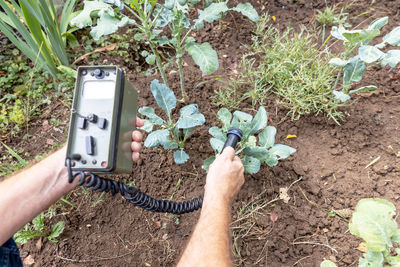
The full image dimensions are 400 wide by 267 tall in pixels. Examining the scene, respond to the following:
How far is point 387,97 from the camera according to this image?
2.18 m

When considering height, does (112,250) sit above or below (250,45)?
below

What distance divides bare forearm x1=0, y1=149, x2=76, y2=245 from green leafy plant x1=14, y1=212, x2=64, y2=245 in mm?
371

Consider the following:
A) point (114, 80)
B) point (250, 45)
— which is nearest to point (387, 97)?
point (250, 45)

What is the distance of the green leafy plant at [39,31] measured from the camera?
6.33ft

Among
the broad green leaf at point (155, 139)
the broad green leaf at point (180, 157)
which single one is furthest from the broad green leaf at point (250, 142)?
the broad green leaf at point (155, 139)

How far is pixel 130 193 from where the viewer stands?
149cm

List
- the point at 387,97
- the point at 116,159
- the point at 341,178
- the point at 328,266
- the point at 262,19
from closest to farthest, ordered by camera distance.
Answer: the point at 328,266
the point at 116,159
the point at 341,178
the point at 387,97
the point at 262,19

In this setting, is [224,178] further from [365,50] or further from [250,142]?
[365,50]

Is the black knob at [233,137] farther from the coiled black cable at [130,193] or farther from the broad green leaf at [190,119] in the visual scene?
the coiled black cable at [130,193]

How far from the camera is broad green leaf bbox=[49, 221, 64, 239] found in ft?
5.73

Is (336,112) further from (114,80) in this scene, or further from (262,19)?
(114,80)

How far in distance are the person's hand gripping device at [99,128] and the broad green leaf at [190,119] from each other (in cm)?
29

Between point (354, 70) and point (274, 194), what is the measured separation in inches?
40.6

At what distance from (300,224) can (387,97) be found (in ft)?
4.21
